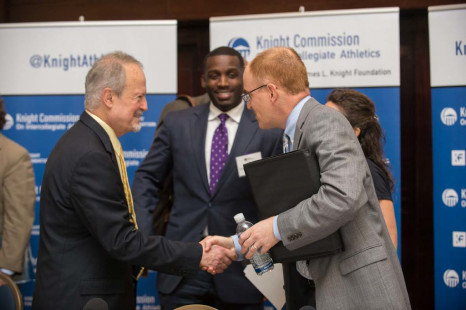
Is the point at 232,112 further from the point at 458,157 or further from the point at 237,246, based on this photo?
the point at 458,157

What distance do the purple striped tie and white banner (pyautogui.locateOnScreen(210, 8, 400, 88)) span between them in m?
1.10

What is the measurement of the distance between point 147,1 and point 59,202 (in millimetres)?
3245

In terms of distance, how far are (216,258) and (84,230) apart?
664mm

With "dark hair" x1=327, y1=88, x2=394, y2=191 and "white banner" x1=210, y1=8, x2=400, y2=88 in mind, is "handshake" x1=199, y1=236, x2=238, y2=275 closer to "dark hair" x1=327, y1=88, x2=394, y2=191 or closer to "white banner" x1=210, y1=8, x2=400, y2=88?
"dark hair" x1=327, y1=88, x2=394, y2=191

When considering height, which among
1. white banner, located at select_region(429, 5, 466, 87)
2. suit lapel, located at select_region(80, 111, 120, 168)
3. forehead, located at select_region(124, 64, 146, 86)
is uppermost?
white banner, located at select_region(429, 5, 466, 87)

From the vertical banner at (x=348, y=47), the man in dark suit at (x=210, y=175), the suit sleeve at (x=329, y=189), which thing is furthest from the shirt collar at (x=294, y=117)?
the vertical banner at (x=348, y=47)

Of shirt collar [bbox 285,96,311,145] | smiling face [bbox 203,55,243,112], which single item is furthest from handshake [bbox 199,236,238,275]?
smiling face [bbox 203,55,243,112]

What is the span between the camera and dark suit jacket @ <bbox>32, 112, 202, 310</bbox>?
1.99 meters

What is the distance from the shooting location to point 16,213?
3.49 m

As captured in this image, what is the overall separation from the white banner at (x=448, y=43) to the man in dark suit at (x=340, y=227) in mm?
2300

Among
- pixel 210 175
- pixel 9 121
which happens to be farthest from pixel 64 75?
pixel 210 175

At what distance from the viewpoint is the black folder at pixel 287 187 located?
1.77 metres

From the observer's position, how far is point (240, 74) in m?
3.28

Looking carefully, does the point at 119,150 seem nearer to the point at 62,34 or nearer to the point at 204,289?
the point at 204,289
